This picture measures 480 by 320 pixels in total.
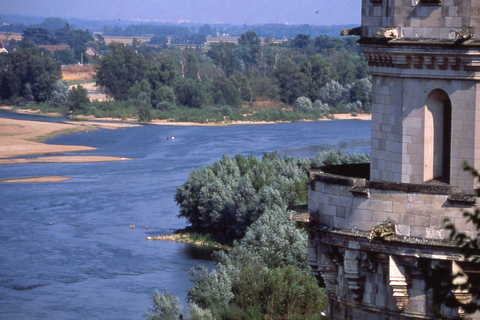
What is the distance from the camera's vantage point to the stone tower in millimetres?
9438

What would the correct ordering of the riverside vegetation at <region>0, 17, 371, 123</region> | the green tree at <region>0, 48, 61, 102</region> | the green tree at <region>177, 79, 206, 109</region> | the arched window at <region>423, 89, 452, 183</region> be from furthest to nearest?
the green tree at <region>0, 48, 61, 102</region> → the green tree at <region>177, 79, 206, 109</region> → the riverside vegetation at <region>0, 17, 371, 123</region> → the arched window at <region>423, 89, 452, 183</region>

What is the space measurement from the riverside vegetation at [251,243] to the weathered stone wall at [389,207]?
59.9ft

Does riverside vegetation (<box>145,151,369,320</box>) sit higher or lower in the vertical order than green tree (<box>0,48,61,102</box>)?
lower

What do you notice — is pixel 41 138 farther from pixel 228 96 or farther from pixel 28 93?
pixel 28 93

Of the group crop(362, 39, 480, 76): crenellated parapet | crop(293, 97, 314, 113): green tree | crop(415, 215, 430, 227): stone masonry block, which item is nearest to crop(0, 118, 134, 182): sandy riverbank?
crop(293, 97, 314, 113): green tree

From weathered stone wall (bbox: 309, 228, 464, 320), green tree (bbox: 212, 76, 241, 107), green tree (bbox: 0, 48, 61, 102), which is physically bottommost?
green tree (bbox: 212, 76, 241, 107)

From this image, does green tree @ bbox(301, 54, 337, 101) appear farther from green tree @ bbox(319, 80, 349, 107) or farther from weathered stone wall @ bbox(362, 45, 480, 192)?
weathered stone wall @ bbox(362, 45, 480, 192)

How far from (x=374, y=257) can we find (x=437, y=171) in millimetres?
1236

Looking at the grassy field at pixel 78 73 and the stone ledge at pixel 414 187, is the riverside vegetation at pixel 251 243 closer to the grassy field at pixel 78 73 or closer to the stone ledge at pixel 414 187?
the stone ledge at pixel 414 187

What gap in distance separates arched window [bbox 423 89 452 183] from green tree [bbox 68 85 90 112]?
382ft

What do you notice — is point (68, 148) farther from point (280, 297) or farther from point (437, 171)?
point (437, 171)

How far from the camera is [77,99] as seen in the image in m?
124

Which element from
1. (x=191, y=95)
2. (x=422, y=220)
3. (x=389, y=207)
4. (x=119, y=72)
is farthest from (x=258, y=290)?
(x=119, y=72)

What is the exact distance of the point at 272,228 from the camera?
39031 mm
